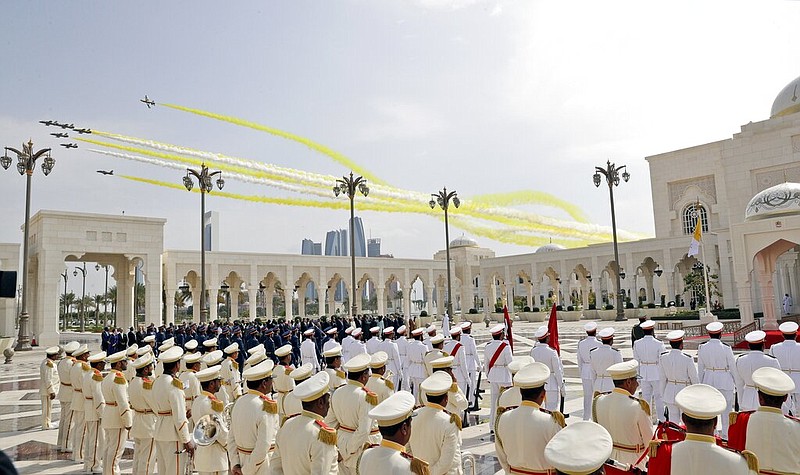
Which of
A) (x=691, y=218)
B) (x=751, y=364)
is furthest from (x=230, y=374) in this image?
(x=691, y=218)

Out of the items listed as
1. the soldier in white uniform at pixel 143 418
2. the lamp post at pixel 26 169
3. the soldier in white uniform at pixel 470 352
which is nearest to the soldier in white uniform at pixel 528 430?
the soldier in white uniform at pixel 143 418

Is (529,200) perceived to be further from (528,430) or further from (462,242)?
(528,430)

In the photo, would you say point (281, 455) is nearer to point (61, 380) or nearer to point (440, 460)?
point (440, 460)

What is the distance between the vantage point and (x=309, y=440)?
4047 mm

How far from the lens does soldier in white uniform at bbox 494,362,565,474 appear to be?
3.91 meters

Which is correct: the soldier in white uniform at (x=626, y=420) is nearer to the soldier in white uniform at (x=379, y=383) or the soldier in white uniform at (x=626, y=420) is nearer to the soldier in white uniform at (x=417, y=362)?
the soldier in white uniform at (x=379, y=383)

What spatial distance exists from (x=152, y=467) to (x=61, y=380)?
353 centimetres

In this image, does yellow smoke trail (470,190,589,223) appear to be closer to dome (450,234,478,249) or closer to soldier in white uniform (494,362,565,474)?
dome (450,234,478,249)

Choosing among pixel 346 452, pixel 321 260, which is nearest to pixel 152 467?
pixel 346 452

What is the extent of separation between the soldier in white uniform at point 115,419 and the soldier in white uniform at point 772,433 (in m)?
6.79

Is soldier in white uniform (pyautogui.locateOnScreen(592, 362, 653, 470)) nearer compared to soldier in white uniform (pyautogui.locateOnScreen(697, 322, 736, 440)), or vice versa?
soldier in white uniform (pyautogui.locateOnScreen(592, 362, 653, 470))

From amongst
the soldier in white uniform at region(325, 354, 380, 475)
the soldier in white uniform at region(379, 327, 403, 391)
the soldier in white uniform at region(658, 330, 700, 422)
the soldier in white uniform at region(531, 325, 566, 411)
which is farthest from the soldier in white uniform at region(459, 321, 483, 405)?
the soldier in white uniform at region(325, 354, 380, 475)

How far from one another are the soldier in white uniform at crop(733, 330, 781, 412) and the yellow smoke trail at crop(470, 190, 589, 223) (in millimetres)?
50669

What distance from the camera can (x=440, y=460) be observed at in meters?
4.18
